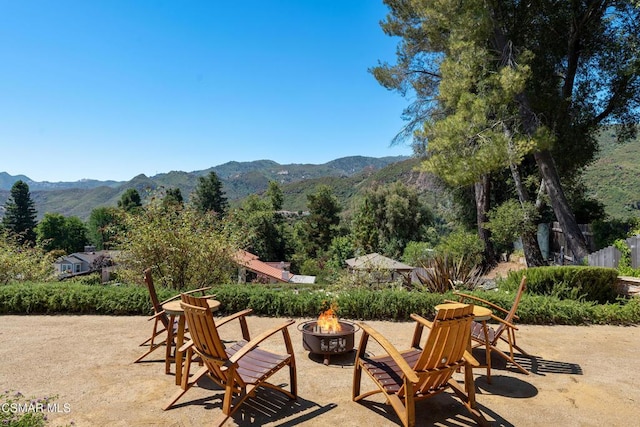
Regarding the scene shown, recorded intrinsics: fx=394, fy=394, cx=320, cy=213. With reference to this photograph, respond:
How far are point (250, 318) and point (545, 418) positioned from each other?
4.48 metres

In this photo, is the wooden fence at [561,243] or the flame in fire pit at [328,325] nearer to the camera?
the flame in fire pit at [328,325]

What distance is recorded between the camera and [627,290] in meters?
7.21

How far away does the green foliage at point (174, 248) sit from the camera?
773 centimetres

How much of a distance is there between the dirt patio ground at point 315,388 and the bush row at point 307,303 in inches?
27.5

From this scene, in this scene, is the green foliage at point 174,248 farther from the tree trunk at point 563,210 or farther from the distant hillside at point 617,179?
the distant hillside at point 617,179

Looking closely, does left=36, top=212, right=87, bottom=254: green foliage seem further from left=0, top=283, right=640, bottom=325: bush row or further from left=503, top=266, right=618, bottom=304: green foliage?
left=503, top=266, right=618, bottom=304: green foliage

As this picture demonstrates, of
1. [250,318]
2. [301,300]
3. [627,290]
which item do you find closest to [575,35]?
[627,290]

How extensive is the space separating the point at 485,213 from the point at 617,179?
27381 millimetres

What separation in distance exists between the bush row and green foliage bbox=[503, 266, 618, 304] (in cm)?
30

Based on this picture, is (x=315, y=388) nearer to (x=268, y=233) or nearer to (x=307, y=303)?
(x=307, y=303)

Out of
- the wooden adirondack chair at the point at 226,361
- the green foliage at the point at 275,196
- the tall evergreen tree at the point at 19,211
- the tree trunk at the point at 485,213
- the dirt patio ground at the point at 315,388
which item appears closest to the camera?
the wooden adirondack chair at the point at 226,361

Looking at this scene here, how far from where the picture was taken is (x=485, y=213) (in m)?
14.9

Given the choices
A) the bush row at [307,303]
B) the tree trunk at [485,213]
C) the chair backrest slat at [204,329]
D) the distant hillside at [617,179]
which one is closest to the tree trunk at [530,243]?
the tree trunk at [485,213]

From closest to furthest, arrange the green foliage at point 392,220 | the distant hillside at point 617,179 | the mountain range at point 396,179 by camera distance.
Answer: the mountain range at point 396,179, the distant hillside at point 617,179, the green foliage at point 392,220
